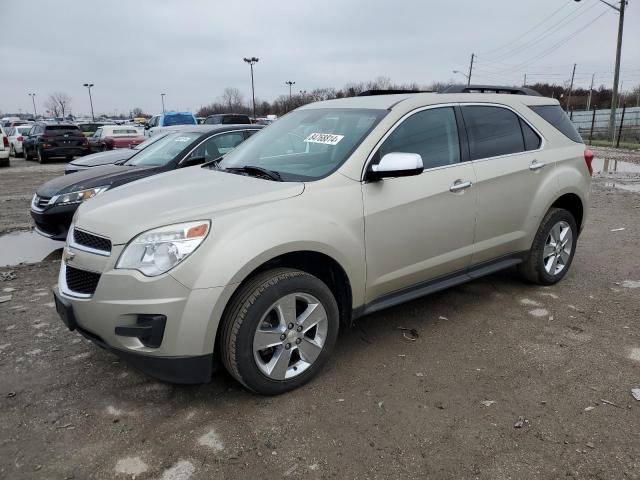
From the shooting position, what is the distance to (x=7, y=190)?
12648mm

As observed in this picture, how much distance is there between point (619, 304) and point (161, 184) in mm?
4009

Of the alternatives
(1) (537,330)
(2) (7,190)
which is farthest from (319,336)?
(2) (7,190)

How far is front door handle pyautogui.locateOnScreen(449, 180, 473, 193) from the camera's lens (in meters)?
3.73

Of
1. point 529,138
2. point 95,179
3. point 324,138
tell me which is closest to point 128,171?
point 95,179

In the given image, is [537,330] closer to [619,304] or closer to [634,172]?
[619,304]

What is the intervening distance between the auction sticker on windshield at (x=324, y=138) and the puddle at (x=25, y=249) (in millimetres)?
4318

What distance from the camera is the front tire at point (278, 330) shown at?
9.23 ft

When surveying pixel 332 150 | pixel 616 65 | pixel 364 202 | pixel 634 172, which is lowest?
pixel 634 172

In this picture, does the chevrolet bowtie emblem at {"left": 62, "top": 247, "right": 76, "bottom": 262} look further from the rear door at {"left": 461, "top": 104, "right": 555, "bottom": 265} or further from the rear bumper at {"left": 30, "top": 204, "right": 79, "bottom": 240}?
the rear bumper at {"left": 30, "top": 204, "right": 79, "bottom": 240}

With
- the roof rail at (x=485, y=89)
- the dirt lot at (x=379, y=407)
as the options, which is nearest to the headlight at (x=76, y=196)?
the dirt lot at (x=379, y=407)

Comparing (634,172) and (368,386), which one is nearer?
(368,386)

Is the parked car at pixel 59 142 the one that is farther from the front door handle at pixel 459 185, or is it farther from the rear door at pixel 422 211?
the front door handle at pixel 459 185

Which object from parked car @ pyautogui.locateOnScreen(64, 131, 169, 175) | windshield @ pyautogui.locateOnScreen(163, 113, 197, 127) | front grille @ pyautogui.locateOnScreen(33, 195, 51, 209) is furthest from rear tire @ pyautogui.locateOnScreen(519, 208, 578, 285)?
windshield @ pyautogui.locateOnScreen(163, 113, 197, 127)

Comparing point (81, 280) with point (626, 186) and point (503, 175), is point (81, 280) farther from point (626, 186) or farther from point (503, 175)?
point (626, 186)
